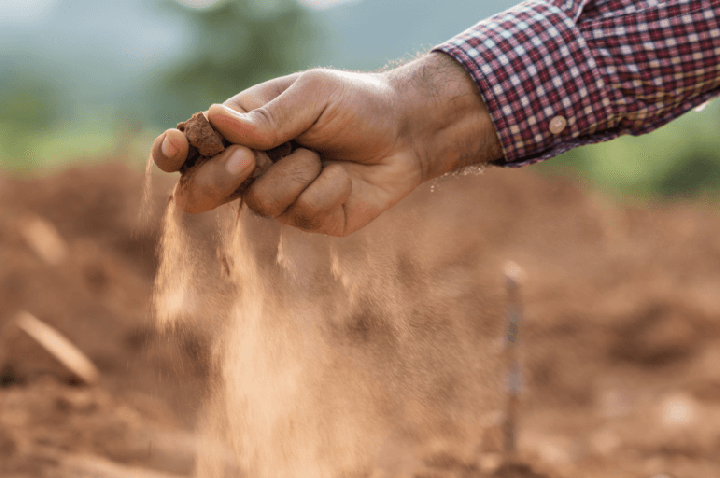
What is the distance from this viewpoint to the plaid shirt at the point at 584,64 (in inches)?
62.8

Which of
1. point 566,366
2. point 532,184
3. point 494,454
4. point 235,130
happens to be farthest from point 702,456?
point 532,184

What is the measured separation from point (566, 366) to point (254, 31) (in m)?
12.4

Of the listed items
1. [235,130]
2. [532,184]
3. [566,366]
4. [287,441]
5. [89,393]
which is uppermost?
[235,130]

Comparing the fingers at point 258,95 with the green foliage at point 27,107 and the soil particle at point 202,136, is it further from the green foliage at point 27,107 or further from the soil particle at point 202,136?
the green foliage at point 27,107

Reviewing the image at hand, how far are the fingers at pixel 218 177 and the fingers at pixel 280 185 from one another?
0.05 m

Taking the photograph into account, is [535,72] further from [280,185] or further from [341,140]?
[280,185]

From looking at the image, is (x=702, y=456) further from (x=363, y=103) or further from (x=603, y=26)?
(x=363, y=103)

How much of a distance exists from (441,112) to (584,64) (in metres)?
0.45

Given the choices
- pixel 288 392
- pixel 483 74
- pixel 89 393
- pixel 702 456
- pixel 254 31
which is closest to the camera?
pixel 483 74

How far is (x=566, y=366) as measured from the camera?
4.49 metres

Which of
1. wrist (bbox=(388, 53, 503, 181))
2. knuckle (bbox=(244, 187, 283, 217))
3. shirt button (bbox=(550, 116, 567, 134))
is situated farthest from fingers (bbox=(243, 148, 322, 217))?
shirt button (bbox=(550, 116, 567, 134))

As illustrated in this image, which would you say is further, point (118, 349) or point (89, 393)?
point (118, 349)

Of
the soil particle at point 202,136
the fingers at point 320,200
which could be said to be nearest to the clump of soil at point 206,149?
the soil particle at point 202,136

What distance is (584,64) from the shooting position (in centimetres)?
165
